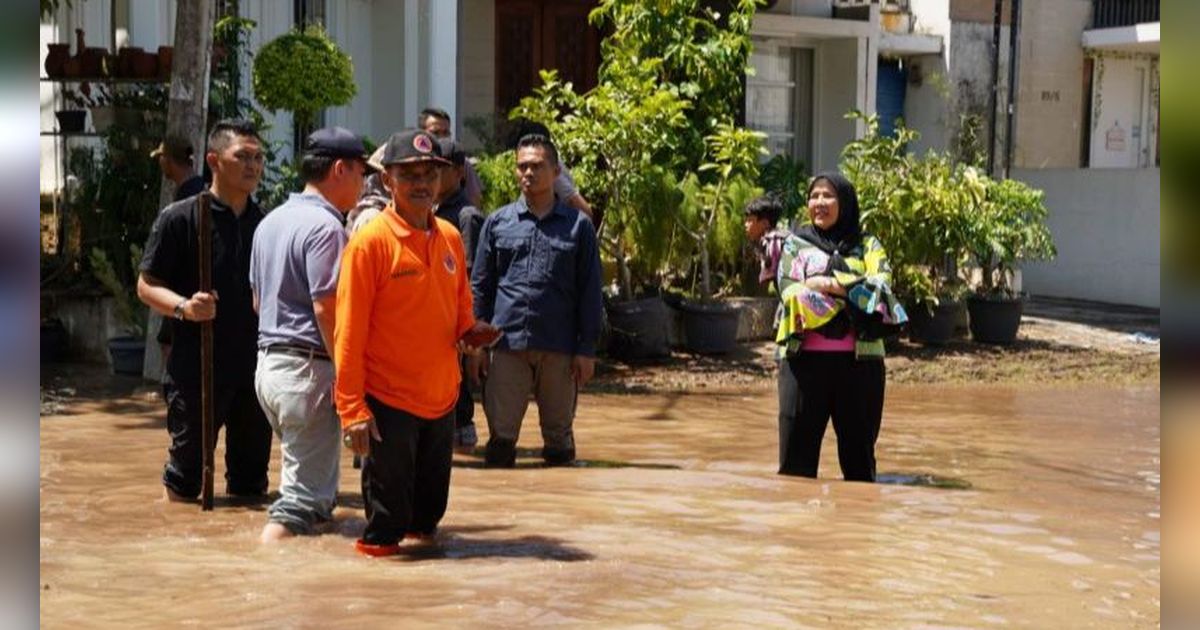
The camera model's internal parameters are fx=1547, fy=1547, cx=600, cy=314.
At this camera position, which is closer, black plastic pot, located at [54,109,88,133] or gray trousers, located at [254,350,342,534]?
gray trousers, located at [254,350,342,534]

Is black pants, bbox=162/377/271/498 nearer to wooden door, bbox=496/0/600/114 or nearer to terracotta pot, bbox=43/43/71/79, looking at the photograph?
terracotta pot, bbox=43/43/71/79

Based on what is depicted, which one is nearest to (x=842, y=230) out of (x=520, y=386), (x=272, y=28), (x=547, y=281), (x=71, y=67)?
(x=547, y=281)

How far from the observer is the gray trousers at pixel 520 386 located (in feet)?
30.0

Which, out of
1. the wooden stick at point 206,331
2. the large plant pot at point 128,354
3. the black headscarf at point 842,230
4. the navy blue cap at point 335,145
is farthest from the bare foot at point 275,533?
the large plant pot at point 128,354

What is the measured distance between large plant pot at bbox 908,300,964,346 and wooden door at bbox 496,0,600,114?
5934mm

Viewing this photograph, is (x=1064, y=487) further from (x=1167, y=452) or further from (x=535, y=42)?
(x=535, y=42)

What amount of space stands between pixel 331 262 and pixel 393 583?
1.44m

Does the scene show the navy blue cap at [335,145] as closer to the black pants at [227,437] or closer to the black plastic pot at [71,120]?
the black pants at [227,437]

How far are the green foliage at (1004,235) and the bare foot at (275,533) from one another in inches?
458

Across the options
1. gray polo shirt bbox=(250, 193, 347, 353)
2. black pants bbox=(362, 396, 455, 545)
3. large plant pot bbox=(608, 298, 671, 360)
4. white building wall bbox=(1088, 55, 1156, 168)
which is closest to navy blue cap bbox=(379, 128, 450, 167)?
gray polo shirt bbox=(250, 193, 347, 353)

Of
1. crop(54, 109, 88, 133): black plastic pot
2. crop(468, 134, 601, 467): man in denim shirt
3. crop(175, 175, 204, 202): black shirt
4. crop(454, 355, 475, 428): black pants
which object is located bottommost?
crop(454, 355, 475, 428): black pants

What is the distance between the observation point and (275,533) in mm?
6664

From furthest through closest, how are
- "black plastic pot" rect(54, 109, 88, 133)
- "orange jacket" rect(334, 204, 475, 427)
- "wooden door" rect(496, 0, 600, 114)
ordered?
"wooden door" rect(496, 0, 600, 114) < "black plastic pot" rect(54, 109, 88, 133) < "orange jacket" rect(334, 204, 475, 427)

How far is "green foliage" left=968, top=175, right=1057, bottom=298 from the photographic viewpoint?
17031mm
